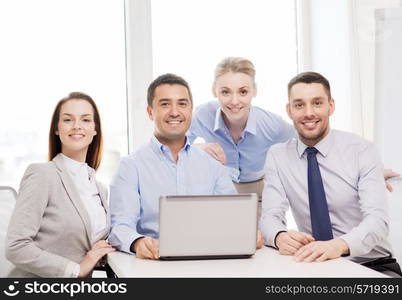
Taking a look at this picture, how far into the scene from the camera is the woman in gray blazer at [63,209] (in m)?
2.11

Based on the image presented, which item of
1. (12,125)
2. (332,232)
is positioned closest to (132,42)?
(12,125)

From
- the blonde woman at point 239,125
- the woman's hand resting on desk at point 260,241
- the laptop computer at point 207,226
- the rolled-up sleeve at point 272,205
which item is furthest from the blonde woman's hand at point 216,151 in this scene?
the laptop computer at point 207,226

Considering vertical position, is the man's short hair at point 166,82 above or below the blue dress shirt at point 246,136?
above

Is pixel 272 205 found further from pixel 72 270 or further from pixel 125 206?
pixel 72 270

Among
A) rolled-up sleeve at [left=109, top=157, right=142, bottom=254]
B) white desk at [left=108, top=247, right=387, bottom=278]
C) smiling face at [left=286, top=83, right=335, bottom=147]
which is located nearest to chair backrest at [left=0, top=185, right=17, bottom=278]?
rolled-up sleeve at [left=109, top=157, right=142, bottom=254]

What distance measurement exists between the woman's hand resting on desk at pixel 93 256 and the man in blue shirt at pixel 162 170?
96 mm

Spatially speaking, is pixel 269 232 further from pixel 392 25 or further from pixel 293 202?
pixel 392 25

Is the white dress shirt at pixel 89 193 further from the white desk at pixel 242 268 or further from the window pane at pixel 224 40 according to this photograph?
the window pane at pixel 224 40

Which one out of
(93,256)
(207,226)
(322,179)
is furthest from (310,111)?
(93,256)

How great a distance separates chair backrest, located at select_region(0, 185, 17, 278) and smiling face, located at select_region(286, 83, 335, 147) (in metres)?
1.32

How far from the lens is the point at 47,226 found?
2.18 m

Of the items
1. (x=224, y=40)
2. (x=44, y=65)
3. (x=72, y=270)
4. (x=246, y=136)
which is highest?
(x=224, y=40)

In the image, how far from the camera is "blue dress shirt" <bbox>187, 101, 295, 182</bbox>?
128 inches

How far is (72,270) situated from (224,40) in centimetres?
236
